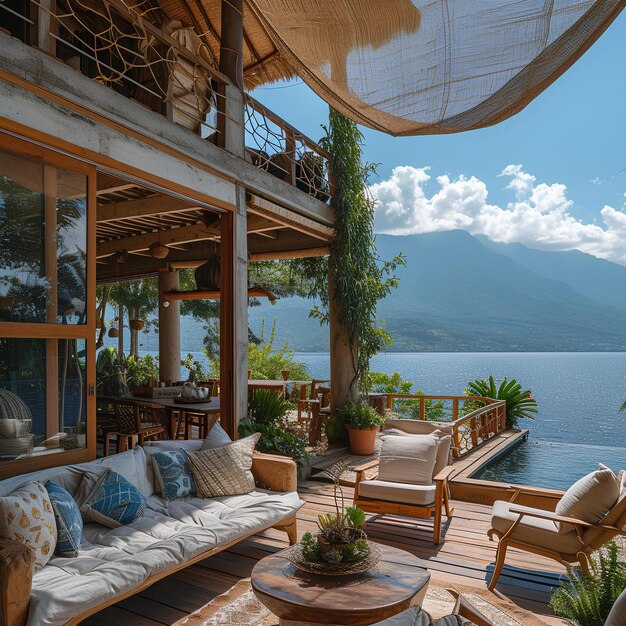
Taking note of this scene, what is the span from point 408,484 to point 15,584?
3172 mm

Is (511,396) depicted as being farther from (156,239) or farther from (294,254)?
(156,239)

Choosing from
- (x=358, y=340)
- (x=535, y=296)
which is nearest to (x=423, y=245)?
(x=535, y=296)

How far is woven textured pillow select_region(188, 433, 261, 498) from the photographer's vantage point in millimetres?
4113

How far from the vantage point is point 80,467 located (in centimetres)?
355

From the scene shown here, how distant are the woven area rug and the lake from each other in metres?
5.81

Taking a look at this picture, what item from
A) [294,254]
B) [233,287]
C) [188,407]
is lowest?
[188,407]

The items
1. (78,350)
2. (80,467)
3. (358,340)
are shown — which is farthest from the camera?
(358,340)

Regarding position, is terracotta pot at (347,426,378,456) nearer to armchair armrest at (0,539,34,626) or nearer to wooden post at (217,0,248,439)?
wooden post at (217,0,248,439)

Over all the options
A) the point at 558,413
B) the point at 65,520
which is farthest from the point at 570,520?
the point at 558,413

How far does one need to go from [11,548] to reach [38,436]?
1.34 meters

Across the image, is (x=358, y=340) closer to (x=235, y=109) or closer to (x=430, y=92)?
(x=235, y=109)

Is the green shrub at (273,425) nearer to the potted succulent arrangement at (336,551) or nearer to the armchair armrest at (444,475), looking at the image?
the armchair armrest at (444,475)

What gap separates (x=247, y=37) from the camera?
25.4ft

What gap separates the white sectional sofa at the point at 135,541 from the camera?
7.76 ft
